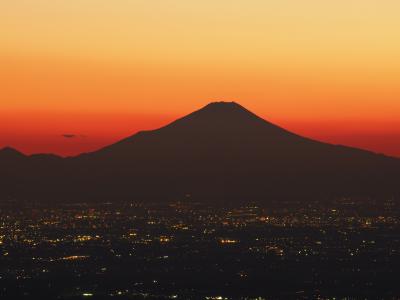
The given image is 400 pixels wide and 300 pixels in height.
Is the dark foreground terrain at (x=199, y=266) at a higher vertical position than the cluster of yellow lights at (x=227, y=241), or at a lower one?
lower

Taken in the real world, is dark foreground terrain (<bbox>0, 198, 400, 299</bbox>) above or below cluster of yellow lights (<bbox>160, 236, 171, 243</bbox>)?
below

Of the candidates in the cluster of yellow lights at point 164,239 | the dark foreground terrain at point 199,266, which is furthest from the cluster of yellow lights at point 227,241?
the cluster of yellow lights at point 164,239

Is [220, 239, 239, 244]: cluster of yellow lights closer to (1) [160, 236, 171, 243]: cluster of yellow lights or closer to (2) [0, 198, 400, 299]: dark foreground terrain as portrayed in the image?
(2) [0, 198, 400, 299]: dark foreground terrain

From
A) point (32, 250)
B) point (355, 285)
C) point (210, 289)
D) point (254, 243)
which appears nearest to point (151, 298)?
point (210, 289)

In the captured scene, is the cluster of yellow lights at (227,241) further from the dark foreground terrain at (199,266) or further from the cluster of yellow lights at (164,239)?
the cluster of yellow lights at (164,239)

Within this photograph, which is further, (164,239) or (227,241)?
(164,239)

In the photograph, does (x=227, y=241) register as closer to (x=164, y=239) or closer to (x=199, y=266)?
(x=164, y=239)

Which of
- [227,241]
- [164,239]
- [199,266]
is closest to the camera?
[199,266]

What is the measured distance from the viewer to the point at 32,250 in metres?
160

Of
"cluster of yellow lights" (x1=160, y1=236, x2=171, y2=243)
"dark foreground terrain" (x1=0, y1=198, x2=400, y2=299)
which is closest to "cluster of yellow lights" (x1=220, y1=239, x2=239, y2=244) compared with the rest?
"dark foreground terrain" (x1=0, y1=198, x2=400, y2=299)

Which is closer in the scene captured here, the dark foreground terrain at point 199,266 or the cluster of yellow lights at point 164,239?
the dark foreground terrain at point 199,266

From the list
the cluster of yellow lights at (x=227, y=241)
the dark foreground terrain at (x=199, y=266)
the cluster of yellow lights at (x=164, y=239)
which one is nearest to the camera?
the dark foreground terrain at (x=199, y=266)

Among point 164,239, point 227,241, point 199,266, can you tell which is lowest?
point 199,266

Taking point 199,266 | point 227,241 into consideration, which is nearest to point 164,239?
point 227,241
